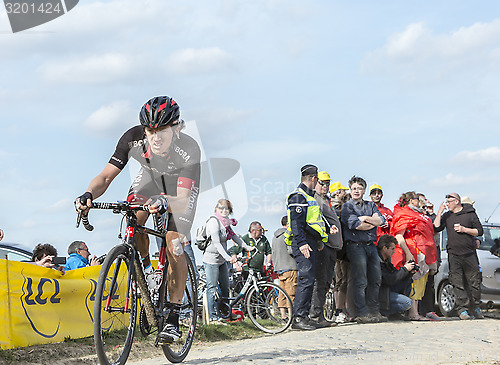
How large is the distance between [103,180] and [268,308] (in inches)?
232

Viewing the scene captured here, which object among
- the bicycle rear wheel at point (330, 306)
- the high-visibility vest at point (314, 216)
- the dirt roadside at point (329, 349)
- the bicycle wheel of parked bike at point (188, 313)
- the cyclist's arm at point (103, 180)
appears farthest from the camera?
the bicycle rear wheel at point (330, 306)

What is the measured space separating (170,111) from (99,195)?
0.96 meters

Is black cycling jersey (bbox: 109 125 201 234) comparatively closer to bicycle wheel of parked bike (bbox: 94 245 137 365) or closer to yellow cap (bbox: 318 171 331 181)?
bicycle wheel of parked bike (bbox: 94 245 137 365)

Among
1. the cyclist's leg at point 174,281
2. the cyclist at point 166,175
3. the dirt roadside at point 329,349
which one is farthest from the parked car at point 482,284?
the cyclist at point 166,175

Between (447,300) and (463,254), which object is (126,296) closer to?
(463,254)

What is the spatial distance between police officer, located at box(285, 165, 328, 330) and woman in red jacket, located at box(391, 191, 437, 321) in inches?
101

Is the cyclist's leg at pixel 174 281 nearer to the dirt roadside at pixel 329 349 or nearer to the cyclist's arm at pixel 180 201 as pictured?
the cyclist's arm at pixel 180 201

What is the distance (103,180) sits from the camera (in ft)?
19.4

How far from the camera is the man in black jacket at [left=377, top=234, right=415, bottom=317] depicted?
1186 centimetres

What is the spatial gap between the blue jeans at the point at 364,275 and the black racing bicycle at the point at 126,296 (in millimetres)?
5490

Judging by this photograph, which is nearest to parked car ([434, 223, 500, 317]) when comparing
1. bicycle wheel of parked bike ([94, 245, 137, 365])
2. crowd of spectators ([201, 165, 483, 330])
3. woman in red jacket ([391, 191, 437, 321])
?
crowd of spectators ([201, 165, 483, 330])

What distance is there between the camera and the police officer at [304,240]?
1009 centimetres

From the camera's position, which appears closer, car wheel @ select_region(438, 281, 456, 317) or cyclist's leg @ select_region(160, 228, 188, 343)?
cyclist's leg @ select_region(160, 228, 188, 343)

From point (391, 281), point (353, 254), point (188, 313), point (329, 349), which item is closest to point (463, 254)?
point (391, 281)
